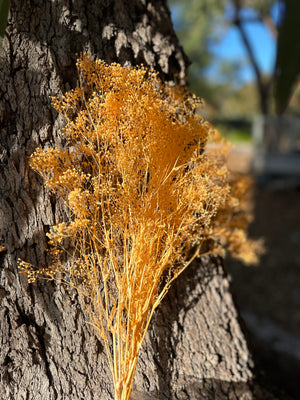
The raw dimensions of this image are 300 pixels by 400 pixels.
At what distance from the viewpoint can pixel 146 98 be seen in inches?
31.0

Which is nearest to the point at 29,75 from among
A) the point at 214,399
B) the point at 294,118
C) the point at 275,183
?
the point at 214,399

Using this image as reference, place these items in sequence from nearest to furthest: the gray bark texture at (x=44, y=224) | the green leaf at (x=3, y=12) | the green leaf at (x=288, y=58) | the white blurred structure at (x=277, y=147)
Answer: the green leaf at (x=3, y=12) < the gray bark texture at (x=44, y=224) < the green leaf at (x=288, y=58) < the white blurred structure at (x=277, y=147)

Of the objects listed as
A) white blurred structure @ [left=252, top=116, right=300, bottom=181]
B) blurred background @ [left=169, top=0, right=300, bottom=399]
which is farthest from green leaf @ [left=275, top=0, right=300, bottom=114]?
white blurred structure @ [left=252, top=116, right=300, bottom=181]

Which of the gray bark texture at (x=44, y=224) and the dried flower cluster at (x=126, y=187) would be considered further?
the gray bark texture at (x=44, y=224)

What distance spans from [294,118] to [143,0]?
510 cm

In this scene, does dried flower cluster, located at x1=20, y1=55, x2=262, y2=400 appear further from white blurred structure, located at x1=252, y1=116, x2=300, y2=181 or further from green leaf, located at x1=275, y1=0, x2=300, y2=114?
white blurred structure, located at x1=252, y1=116, x2=300, y2=181

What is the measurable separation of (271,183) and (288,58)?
4.61 meters

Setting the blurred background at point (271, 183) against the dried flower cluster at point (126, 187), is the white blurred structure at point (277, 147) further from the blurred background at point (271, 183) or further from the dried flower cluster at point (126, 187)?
the dried flower cluster at point (126, 187)

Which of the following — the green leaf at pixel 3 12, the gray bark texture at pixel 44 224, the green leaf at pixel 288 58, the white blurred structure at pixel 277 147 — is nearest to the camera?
the green leaf at pixel 3 12

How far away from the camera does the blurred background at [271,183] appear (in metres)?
1.24

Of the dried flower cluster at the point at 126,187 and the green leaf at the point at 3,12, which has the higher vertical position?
the green leaf at the point at 3,12

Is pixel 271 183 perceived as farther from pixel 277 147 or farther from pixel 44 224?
pixel 44 224

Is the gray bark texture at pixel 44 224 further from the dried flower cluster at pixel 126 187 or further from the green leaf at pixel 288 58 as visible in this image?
the green leaf at pixel 288 58

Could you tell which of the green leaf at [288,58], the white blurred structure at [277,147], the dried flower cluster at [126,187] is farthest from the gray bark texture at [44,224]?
the white blurred structure at [277,147]
